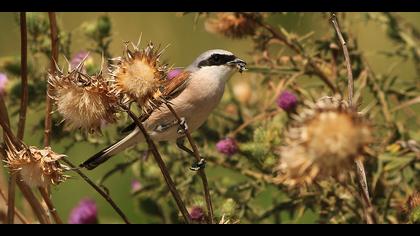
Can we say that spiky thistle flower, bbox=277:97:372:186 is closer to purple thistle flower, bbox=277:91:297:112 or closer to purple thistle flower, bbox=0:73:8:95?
purple thistle flower, bbox=277:91:297:112

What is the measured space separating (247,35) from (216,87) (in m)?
0.16

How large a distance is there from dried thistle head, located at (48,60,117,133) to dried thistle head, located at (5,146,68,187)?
61mm

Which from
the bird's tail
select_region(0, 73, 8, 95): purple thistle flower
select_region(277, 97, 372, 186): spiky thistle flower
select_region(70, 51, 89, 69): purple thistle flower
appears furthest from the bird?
select_region(277, 97, 372, 186): spiky thistle flower

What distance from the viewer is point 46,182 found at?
92cm

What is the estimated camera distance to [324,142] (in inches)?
24.9

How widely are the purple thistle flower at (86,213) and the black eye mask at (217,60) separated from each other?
0.47 metres

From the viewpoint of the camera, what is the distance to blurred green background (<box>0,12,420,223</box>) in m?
1.93

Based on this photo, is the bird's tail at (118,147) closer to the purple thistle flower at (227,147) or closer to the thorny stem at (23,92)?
the purple thistle flower at (227,147)

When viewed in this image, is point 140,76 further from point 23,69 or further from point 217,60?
point 217,60

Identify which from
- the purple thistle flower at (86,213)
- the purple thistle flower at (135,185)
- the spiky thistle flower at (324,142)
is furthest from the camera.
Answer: the purple thistle flower at (135,185)

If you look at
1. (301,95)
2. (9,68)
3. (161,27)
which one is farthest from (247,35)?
(161,27)

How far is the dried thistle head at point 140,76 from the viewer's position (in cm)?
89

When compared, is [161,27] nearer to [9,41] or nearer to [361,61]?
[9,41]

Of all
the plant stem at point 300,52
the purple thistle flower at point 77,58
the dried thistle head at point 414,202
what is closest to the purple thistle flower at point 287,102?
the plant stem at point 300,52
